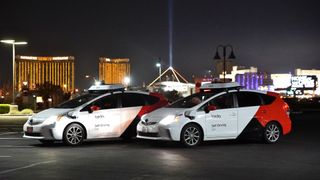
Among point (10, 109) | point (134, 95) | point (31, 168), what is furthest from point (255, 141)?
point (10, 109)

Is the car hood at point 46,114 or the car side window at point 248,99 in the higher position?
the car side window at point 248,99

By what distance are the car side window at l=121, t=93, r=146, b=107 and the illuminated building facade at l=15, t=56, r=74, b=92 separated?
16252 cm

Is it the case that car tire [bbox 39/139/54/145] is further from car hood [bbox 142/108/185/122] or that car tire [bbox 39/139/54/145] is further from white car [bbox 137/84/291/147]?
car hood [bbox 142/108/185/122]

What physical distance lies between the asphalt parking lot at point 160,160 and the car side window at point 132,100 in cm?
110

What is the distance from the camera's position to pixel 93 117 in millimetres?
15594

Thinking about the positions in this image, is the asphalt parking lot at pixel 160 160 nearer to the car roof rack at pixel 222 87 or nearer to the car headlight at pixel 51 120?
the car headlight at pixel 51 120

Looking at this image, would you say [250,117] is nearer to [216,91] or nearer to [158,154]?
[216,91]

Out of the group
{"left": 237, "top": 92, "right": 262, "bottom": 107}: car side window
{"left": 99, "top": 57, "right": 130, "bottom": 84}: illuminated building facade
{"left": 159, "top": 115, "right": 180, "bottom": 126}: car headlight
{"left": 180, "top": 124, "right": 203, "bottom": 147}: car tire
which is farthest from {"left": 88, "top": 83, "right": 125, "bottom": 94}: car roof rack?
{"left": 99, "top": 57, "right": 130, "bottom": 84}: illuminated building facade

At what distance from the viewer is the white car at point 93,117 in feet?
49.5

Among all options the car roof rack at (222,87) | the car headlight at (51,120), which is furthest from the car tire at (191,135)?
the car headlight at (51,120)

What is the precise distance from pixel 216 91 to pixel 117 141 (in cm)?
339

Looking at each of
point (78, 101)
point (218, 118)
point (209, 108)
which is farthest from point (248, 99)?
point (78, 101)

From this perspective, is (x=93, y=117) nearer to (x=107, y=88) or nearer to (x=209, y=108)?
(x=107, y=88)

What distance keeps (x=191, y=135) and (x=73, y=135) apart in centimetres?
319
